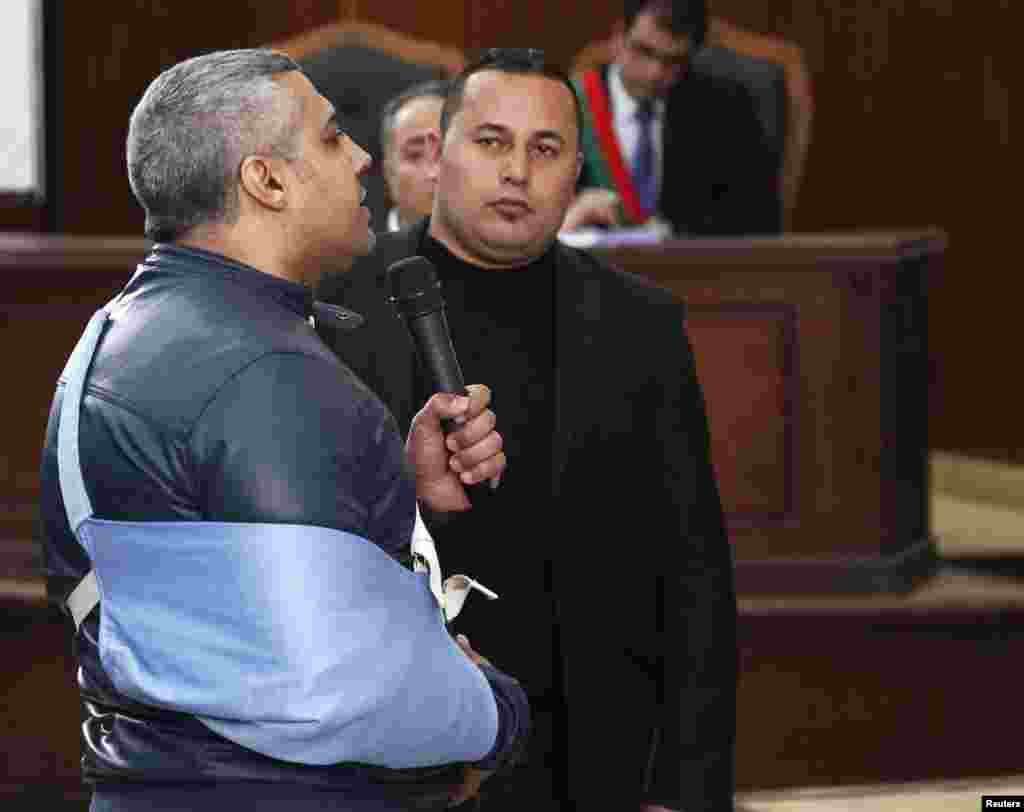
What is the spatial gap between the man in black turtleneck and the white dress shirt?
8.03ft

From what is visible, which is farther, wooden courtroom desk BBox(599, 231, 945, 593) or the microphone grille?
wooden courtroom desk BBox(599, 231, 945, 593)

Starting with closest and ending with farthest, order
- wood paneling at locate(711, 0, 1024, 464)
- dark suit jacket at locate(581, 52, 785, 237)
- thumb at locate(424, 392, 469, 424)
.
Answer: thumb at locate(424, 392, 469, 424)
dark suit jacket at locate(581, 52, 785, 237)
wood paneling at locate(711, 0, 1024, 464)

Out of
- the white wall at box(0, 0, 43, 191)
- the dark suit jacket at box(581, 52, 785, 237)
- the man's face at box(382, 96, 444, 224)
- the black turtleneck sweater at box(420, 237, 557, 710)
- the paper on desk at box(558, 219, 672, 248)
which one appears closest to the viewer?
the black turtleneck sweater at box(420, 237, 557, 710)

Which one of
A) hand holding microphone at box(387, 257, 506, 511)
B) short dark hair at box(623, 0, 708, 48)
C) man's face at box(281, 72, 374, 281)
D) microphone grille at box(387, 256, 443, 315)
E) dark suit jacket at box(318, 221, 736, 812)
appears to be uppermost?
short dark hair at box(623, 0, 708, 48)

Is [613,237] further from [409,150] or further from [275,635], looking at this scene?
[275,635]

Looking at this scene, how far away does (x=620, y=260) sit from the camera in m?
4.38

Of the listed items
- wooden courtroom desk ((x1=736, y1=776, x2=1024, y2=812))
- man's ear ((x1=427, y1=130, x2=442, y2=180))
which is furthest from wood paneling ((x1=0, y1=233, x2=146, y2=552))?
wooden courtroom desk ((x1=736, y1=776, x2=1024, y2=812))

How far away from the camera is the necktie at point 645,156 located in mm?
4883

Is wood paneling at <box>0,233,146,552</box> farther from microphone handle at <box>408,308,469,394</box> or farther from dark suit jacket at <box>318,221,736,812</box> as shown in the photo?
microphone handle at <box>408,308,469,394</box>

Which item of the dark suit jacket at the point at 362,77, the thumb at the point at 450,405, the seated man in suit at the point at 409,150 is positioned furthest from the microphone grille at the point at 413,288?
the dark suit jacket at the point at 362,77

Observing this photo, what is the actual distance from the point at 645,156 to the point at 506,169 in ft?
8.34

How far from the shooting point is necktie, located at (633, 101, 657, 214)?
488 centimetres

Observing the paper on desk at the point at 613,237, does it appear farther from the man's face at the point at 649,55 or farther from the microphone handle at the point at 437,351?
the microphone handle at the point at 437,351

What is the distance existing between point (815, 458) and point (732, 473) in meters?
0.20
